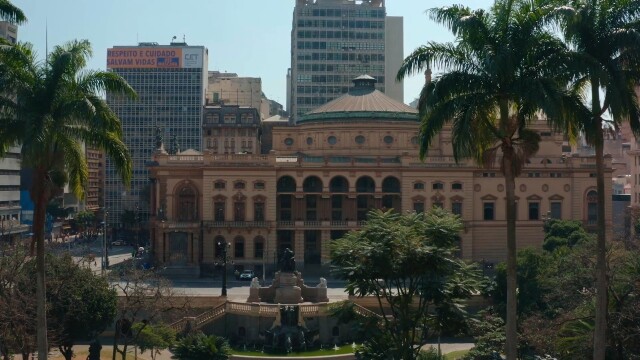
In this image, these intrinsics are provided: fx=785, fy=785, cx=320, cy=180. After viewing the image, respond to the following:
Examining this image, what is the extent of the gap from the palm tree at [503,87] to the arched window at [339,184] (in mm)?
62696

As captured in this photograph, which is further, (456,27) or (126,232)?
(126,232)

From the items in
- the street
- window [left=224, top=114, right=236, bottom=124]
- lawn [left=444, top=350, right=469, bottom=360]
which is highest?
window [left=224, top=114, right=236, bottom=124]

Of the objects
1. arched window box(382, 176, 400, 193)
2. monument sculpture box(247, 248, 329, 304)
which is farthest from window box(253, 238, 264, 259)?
monument sculpture box(247, 248, 329, 304)

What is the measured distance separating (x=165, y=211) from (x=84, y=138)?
63.5 m

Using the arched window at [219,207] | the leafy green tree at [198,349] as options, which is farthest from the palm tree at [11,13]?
the arched window at [219,207]

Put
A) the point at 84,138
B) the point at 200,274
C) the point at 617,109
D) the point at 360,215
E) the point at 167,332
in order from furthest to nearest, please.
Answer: the point at 360,215 < the point at 200,274 < the point at 167,332 < the point at 84,138 < the point at 617,109

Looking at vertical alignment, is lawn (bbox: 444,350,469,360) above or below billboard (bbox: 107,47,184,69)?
below

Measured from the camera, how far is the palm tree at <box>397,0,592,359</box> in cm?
2184

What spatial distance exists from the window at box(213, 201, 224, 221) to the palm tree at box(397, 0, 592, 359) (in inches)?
2451

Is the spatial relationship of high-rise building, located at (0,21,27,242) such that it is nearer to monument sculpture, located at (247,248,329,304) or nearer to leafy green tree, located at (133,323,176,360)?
monument sculpture, located at (247,248,329,304)

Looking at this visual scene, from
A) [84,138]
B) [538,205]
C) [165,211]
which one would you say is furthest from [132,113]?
[84,138]

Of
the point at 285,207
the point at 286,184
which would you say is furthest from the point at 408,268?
the point at 285,207

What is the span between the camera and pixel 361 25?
13975 cm

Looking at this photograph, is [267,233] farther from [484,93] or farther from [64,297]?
[484,93]
